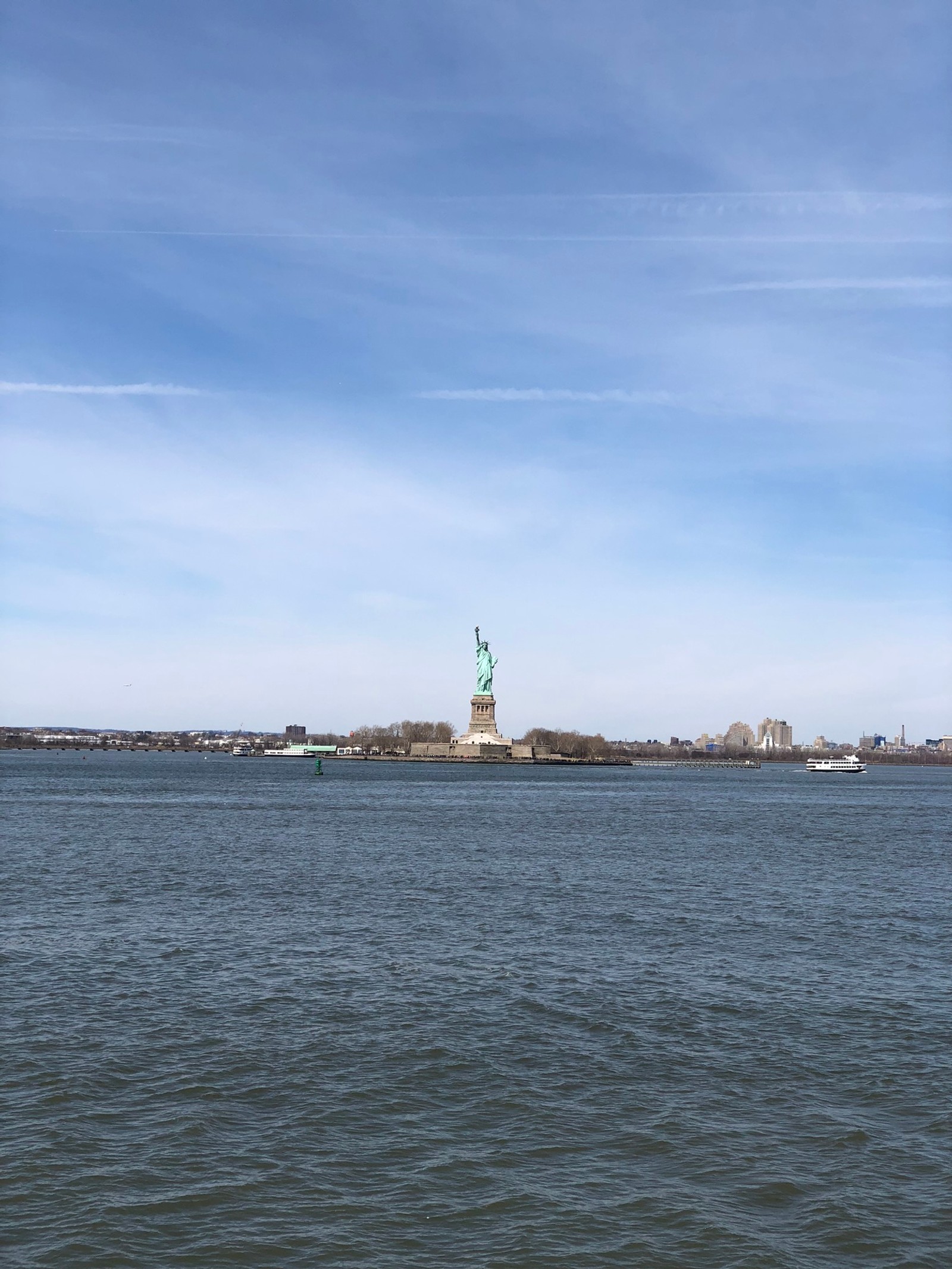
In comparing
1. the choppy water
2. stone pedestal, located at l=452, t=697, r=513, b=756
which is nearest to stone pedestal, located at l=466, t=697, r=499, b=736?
stone pedestal, located at l=452, t=697, r=513, b=756

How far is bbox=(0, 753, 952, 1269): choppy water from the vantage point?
1052cm

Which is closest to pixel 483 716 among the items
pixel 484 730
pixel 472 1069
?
pixel 484 730

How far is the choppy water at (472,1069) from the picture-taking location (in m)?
10.5

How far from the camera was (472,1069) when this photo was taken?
15.1m

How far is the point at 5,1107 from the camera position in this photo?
13344 mm

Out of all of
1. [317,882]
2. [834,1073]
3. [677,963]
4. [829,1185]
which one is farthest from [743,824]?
[829,1185]

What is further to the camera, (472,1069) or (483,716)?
(483,716)

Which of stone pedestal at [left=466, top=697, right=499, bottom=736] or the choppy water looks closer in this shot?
the choppy water

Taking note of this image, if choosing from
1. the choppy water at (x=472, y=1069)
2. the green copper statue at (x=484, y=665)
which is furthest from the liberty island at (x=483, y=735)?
the choppy water at (x=472, y=1069)

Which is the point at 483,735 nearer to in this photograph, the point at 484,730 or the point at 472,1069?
the point at 484,730

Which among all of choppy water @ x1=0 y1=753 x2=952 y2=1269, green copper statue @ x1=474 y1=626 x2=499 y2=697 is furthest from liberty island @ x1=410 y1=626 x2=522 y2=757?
choppy water @ x1=0 y1=753 x2=952 y2=1269

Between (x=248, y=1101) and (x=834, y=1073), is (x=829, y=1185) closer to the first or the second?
(x=834, y=1073)

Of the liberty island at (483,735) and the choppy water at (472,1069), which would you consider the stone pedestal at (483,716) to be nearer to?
the liberty island at (483,735)

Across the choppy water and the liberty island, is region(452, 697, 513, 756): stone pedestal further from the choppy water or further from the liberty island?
the choppy water
